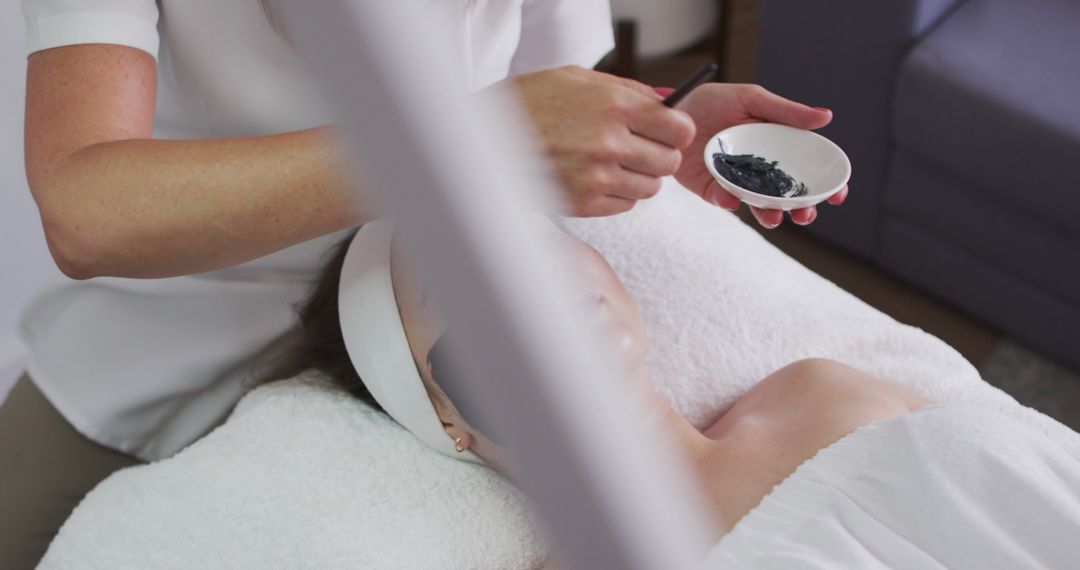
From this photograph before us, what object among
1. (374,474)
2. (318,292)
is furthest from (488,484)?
(318,292)

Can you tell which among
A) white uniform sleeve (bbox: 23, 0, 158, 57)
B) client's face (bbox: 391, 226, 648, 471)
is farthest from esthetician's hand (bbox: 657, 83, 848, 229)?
white uniform sleeve (bbox: 23, 0, 158, 57)

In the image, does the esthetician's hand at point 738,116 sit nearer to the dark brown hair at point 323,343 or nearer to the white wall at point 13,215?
the dark brown hair at point 323,343

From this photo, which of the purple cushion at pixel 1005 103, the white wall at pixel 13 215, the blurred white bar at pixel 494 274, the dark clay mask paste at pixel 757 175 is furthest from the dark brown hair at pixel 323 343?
the purple cushion at pixel 1005 103

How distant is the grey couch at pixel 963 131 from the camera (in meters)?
1.59

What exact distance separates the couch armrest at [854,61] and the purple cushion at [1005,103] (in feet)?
0.13

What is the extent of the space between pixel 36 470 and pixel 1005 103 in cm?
159

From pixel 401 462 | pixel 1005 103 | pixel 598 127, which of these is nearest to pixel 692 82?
pixel 598 127

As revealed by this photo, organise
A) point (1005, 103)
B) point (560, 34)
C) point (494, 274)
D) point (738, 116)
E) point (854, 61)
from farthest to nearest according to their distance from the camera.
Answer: point (854, 61) < point (1005, 103) < point (560, 34) < point (738, 116) < point (494, 274)

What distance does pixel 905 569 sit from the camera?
0.90 m

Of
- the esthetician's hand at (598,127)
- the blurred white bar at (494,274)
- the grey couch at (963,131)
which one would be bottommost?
the grey couch at (963,131)

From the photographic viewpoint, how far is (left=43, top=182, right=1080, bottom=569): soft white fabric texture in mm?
1040

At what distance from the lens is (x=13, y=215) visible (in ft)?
5.40

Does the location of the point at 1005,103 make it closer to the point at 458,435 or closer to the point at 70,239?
the point at 458,435

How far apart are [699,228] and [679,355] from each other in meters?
0.25
